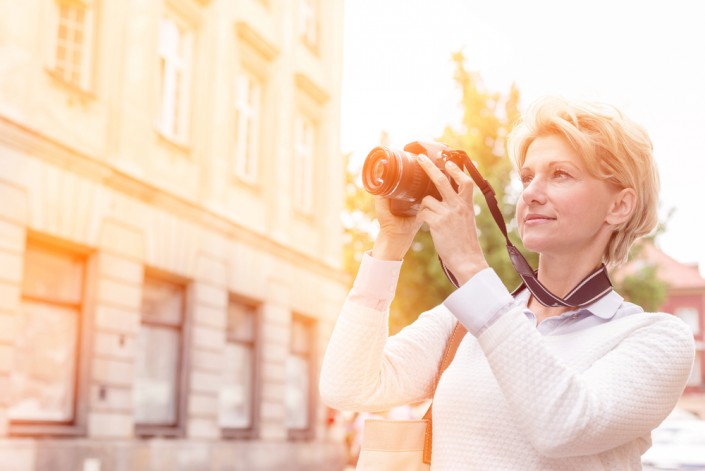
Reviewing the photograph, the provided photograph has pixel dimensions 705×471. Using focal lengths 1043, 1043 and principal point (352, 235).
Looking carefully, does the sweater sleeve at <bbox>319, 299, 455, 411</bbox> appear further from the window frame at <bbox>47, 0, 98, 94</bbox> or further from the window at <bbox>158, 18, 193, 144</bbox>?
the window at <bbox>158, 18, 193, 144</bbox>

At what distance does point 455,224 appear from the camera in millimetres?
2059

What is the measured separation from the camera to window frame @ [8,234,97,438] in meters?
11.3

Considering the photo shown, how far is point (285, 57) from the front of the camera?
1809cm

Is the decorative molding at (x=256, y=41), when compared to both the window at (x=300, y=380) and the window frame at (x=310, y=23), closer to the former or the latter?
the window frame at (x=310, y=23)

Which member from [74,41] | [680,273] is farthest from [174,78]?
[680,273]

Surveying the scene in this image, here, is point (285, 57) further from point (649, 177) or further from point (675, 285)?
point (675, 285)

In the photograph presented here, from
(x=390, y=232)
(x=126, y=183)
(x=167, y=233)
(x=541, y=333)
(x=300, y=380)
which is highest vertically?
(x=126, y=183)

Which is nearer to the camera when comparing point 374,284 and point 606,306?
point 606,306

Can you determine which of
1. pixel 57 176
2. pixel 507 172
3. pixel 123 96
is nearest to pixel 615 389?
pixel 57 176

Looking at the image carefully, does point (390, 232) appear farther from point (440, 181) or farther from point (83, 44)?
point (83, 44)

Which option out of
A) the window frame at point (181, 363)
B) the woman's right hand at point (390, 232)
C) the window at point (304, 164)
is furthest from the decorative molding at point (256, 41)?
the woman's right hand at point (390, 232)

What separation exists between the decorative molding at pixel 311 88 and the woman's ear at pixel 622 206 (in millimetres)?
16527

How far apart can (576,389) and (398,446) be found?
1.64 feet

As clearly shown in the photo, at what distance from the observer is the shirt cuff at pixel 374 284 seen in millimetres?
2365
